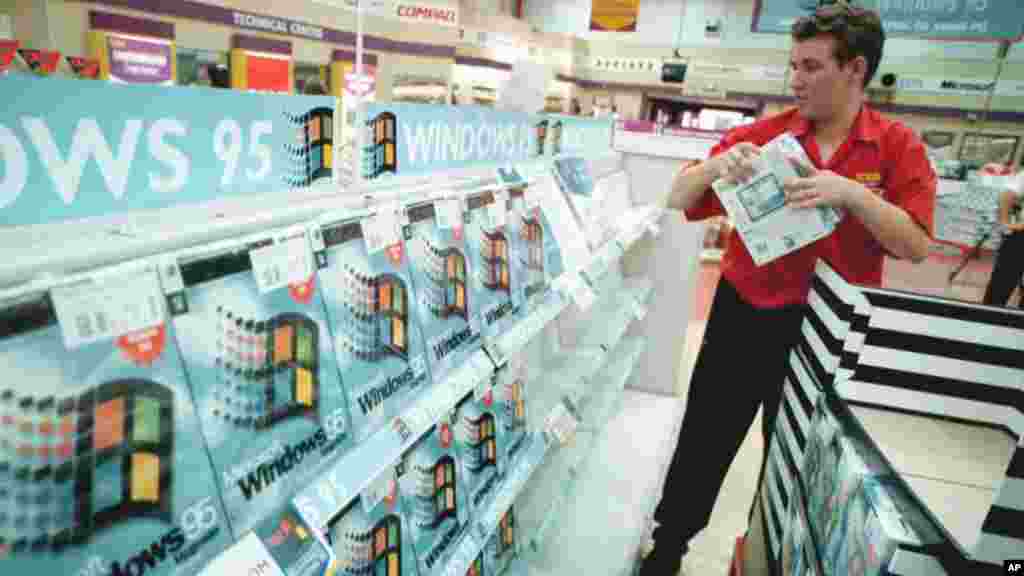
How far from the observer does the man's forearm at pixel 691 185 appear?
73.3 inches

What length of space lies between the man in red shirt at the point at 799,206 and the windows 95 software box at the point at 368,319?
1048 mm

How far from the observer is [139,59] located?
7.84 metres

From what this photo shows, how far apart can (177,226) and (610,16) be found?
9.44 meters

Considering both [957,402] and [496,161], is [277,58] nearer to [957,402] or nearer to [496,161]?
[496,161]

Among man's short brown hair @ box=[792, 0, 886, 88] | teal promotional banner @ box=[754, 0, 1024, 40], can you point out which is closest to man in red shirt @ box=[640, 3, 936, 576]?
man's short brown hair @ box=[792, 0, 886, 88]

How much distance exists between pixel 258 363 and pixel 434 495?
62cm

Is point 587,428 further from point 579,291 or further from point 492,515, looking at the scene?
point 492,515

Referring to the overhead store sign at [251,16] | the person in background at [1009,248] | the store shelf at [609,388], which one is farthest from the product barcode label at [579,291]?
the overhead store sign at [251,16]

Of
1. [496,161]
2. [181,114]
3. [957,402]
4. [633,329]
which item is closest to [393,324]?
[181,114]

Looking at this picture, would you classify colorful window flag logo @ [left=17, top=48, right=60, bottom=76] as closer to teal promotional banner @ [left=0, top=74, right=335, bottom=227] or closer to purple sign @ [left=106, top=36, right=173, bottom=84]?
purple sign @ [left=106, top=36, right=173, bottom=84]

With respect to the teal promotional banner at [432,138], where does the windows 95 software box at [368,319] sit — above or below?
below

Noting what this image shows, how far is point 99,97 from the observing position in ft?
2.49

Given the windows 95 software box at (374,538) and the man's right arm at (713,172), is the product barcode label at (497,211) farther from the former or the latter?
the windows 95 software box at (374,538)

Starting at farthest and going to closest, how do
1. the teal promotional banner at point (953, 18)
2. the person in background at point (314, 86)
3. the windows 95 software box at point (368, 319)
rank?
the person in background at point (314, 86), the teal promotional banner at point (953, 18), the windows 95 software box at point (368, 319)
